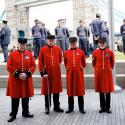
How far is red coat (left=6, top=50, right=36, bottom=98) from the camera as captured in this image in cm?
926

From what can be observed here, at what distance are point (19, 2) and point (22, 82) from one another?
2558cm

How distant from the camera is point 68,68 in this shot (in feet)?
32.4

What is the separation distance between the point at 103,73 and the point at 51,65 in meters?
1.15

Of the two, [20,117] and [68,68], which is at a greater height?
[68,68]

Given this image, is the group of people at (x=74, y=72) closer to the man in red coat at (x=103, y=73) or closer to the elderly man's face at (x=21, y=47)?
the man in red coat at (x=103, y=73)

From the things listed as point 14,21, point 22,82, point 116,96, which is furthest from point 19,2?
point 22,82

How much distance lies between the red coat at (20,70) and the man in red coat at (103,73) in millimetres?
1460

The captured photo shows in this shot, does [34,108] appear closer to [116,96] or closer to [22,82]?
[22,82]

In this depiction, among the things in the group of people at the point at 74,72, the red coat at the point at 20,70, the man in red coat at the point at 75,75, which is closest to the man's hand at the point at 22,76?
the red coat at the point at 20,70

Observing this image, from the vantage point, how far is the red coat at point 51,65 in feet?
32.3

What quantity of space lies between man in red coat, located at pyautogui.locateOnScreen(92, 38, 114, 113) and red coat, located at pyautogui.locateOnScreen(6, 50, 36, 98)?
146 cm

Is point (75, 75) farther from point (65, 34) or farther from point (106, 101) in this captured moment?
point (65, 34)

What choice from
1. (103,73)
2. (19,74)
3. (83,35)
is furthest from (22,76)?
(83,35)

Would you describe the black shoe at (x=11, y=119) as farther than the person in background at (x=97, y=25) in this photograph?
No
